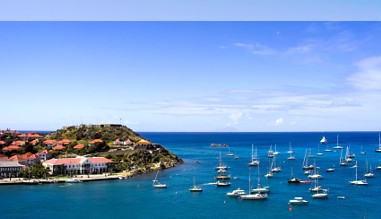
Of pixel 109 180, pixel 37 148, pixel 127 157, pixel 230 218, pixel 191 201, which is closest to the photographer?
pixel 230 218

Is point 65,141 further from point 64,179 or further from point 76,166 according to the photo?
point 64,179

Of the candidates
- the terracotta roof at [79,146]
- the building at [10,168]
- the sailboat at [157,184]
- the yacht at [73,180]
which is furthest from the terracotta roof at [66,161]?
the sailboat at [157,184]

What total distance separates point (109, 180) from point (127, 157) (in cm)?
2514

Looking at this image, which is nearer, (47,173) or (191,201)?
(191,201)

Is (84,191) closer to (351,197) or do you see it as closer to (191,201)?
(191,201)

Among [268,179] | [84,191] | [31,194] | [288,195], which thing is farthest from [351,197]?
[31,194]

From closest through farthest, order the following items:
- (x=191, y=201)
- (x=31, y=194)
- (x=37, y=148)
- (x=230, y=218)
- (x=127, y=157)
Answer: (x=230, y=218)
(x=191, y=201)
(x=31, y=194)
(x=127, y=157)
(x=37, y=148)

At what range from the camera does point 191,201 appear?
73.7 metres

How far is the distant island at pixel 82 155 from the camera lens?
103562mm

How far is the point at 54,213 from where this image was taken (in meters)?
64.9

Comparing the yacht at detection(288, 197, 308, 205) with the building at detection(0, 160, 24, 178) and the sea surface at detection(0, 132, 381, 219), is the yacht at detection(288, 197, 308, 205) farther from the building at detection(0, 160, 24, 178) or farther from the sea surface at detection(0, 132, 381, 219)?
the building at detection(0, 160, 24, 178)

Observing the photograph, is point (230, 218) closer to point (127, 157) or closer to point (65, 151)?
point (127, 157)

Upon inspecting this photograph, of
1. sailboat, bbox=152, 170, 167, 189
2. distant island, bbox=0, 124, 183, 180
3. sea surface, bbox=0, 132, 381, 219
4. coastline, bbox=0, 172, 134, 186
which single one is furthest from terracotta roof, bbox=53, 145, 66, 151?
sailboat, bbox=152, 170, 167, 189

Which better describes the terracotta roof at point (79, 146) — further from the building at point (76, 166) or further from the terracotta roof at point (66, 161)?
the terracotta roof at point (66, 161)
